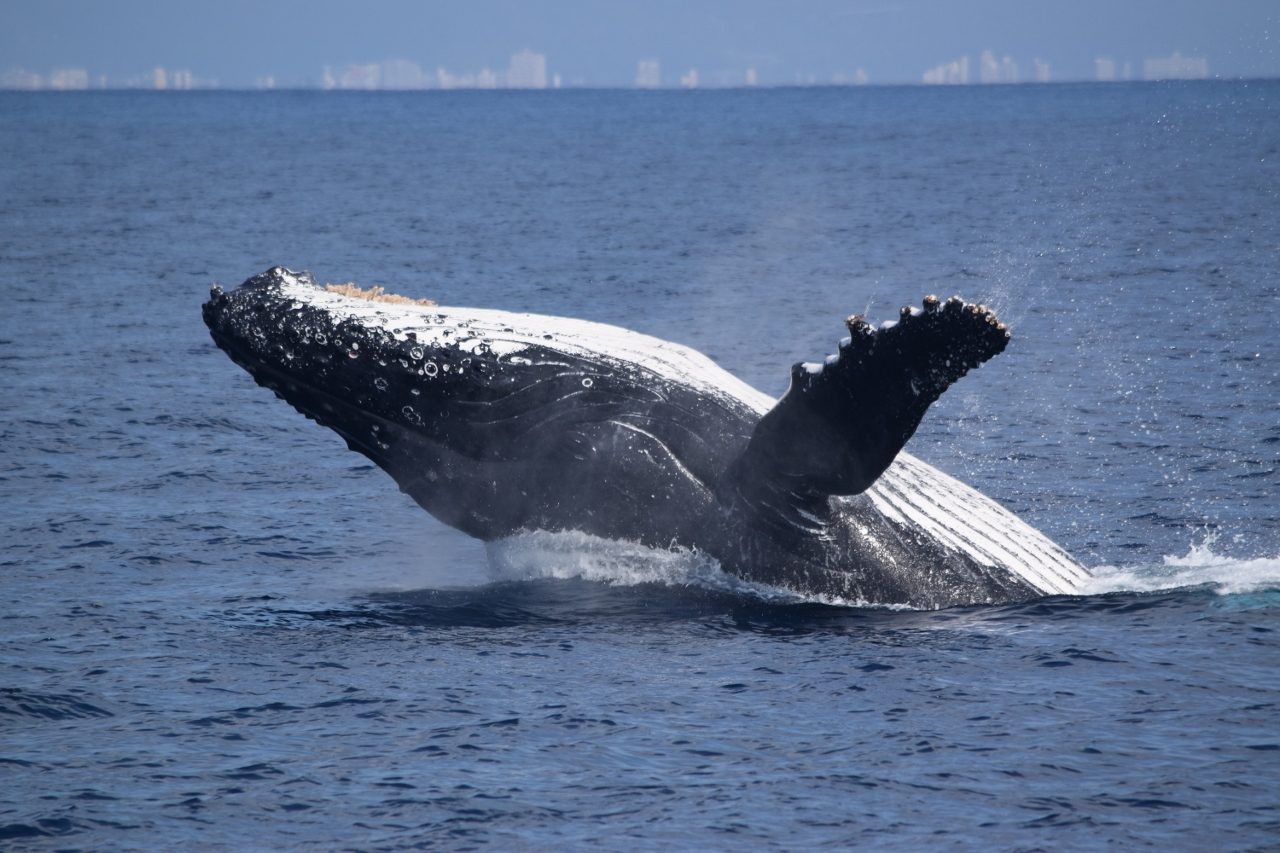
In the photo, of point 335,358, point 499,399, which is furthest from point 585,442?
point 335,358

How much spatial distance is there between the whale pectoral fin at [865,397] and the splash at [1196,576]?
3.33 meters

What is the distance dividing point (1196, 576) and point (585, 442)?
548 centimetres

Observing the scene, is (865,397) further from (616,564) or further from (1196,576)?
(1196,576)

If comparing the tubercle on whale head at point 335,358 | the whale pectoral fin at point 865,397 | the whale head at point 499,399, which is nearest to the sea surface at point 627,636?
the whale head at point 499,399

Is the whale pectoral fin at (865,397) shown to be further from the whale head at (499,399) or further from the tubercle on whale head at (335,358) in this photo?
the tubercle on whale head at (335,358)

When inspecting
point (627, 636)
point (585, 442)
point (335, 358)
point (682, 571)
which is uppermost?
point (335, 358)

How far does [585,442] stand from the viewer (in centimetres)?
1307

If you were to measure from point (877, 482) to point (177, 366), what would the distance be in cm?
1842

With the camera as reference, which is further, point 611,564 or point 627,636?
point 611,564

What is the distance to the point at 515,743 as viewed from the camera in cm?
1122

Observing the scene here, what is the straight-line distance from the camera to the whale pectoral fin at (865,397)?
10852mm

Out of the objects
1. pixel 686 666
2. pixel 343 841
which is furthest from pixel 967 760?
pixel 343 841

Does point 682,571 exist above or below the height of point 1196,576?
above

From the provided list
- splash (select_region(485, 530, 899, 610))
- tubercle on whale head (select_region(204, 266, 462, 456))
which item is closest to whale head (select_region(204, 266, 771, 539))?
tubercle on whale head (select_region(204, 266, 462, 456))
